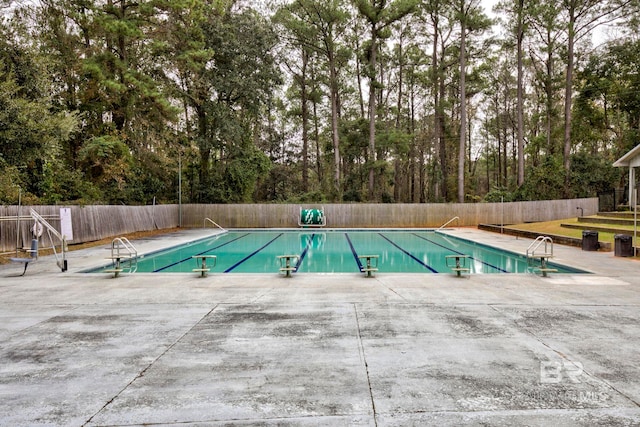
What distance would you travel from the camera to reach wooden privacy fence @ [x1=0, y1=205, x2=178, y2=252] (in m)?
9.77

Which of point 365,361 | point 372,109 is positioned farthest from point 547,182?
point 365,361

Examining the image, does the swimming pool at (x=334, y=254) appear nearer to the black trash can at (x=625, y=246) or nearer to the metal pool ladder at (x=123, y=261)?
the metal pool ladder at (x=123, y=261)

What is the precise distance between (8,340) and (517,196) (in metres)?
24.6

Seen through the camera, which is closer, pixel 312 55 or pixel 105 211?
pixel 105 211

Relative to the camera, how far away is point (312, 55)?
95.0ft

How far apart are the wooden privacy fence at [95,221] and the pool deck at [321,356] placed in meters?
5.27

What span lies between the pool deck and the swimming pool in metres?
3.06

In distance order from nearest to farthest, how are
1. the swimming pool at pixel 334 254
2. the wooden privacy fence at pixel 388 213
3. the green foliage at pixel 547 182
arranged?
1. the swimming pool at pixel 334 254
2. the wooden privacy fence at pixel 388 213
3. the green foliage at pixel 547 182

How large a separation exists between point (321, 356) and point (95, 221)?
43.3ft

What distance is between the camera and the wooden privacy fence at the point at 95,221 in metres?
9.77

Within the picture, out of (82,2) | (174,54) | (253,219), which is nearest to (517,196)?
(253,219)

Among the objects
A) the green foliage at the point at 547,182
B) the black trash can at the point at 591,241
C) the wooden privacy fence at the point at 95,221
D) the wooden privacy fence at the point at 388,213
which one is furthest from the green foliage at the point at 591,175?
the wooden privacy fence at the point at 95,221

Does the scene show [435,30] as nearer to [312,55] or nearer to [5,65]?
[312,55]

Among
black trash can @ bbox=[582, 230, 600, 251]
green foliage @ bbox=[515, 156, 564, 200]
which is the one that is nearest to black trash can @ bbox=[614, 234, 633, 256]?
black trash can @ bbox=[582, 230, 600, 251]
